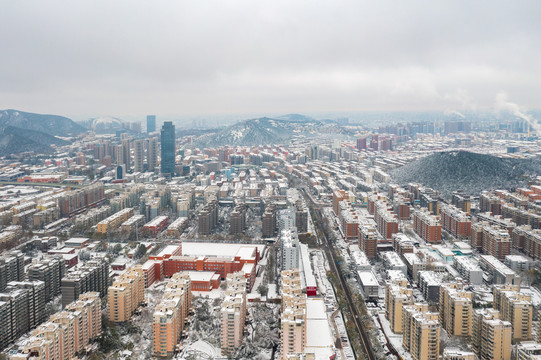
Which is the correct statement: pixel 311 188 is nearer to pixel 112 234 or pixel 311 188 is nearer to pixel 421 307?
pixel 112 234

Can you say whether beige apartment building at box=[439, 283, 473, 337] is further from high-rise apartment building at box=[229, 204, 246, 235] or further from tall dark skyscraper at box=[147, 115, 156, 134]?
tall dark skyscraper at box=[147, 115, 156, 134]

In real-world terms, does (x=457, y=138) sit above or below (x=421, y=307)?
above

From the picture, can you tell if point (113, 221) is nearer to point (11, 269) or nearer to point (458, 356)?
point (11, 269)

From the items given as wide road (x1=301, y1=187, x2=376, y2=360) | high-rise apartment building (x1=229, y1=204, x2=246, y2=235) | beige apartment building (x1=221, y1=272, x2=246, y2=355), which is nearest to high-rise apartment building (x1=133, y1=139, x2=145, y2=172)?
high-rise apartment building (x1=229, y1=204, x2=246, y2=235)

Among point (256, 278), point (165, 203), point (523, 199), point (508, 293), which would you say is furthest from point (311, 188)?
point (508, 293)

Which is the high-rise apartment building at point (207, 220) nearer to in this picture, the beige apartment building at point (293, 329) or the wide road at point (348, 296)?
the wide road at point (348, 296)

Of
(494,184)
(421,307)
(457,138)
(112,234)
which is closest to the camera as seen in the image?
(421,307)
